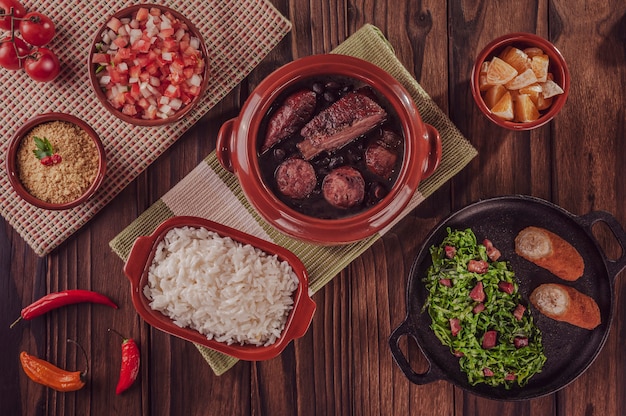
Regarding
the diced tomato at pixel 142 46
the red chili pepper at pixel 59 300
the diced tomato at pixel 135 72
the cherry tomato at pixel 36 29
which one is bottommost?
the red chili pepper at pixel 59 300

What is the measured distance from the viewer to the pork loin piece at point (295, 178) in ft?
6.58

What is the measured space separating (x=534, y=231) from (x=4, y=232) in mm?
1970

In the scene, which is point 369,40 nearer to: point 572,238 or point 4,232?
point 572,238

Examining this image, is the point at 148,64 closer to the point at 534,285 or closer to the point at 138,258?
the point at 138,258

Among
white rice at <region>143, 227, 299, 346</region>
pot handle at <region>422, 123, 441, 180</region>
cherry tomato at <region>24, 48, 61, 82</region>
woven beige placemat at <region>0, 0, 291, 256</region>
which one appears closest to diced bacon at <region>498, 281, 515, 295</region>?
pot handle at <region>422, 123, 441, 180</region>

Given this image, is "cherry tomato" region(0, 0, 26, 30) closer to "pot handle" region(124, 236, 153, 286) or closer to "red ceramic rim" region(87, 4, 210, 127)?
"red ceramic rim" region(87, 4, 210, 127)

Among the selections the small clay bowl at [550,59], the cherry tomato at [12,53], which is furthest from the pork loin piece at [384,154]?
the cherry tomato at [12,53]

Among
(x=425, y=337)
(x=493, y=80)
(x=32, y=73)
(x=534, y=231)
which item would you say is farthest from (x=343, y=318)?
(x=32, y=73)

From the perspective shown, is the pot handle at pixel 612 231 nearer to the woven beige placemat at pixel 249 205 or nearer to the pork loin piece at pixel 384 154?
the woven beige placemat at pixel 249 205

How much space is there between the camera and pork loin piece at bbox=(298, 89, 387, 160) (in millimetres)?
2002

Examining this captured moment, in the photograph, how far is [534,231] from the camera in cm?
233

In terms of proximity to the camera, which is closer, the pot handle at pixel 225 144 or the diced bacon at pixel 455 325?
the pot handle at pixel 225 144

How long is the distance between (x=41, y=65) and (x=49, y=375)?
3.68 ft

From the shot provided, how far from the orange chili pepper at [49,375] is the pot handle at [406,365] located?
117 cm
